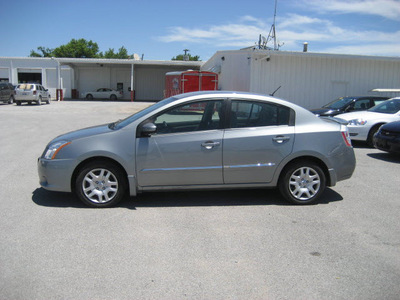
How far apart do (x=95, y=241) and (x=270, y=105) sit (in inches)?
121

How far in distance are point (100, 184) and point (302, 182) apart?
2.90m

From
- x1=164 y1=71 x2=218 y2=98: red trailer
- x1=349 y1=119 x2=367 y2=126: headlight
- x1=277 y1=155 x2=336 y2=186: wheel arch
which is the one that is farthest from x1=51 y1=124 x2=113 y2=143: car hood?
x1=164 y1=71 x2=218 y2=98: red trailer

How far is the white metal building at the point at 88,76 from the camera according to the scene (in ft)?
132

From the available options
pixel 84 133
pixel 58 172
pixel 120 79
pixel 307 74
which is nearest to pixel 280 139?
pixel 84 133

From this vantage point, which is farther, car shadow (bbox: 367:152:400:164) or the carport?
the carport

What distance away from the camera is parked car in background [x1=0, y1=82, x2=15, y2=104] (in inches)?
1135

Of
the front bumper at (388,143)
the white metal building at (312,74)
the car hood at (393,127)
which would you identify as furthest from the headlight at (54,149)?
the white metal building at (312,74)

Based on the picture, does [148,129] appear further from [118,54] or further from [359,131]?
[118,54]

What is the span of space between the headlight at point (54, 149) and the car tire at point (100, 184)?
427 mm

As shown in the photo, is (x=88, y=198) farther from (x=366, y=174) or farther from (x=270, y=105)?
(x=366, y=174)

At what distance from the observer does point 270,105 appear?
5.46m

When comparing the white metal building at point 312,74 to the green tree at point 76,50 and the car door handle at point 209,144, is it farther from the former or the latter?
the green tree at point 76,50

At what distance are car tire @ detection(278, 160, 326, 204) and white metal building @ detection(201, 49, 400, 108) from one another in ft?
45.2

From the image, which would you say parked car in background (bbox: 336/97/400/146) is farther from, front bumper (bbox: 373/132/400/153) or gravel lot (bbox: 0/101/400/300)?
gravel lot (bbox: 0/101/400/300)
